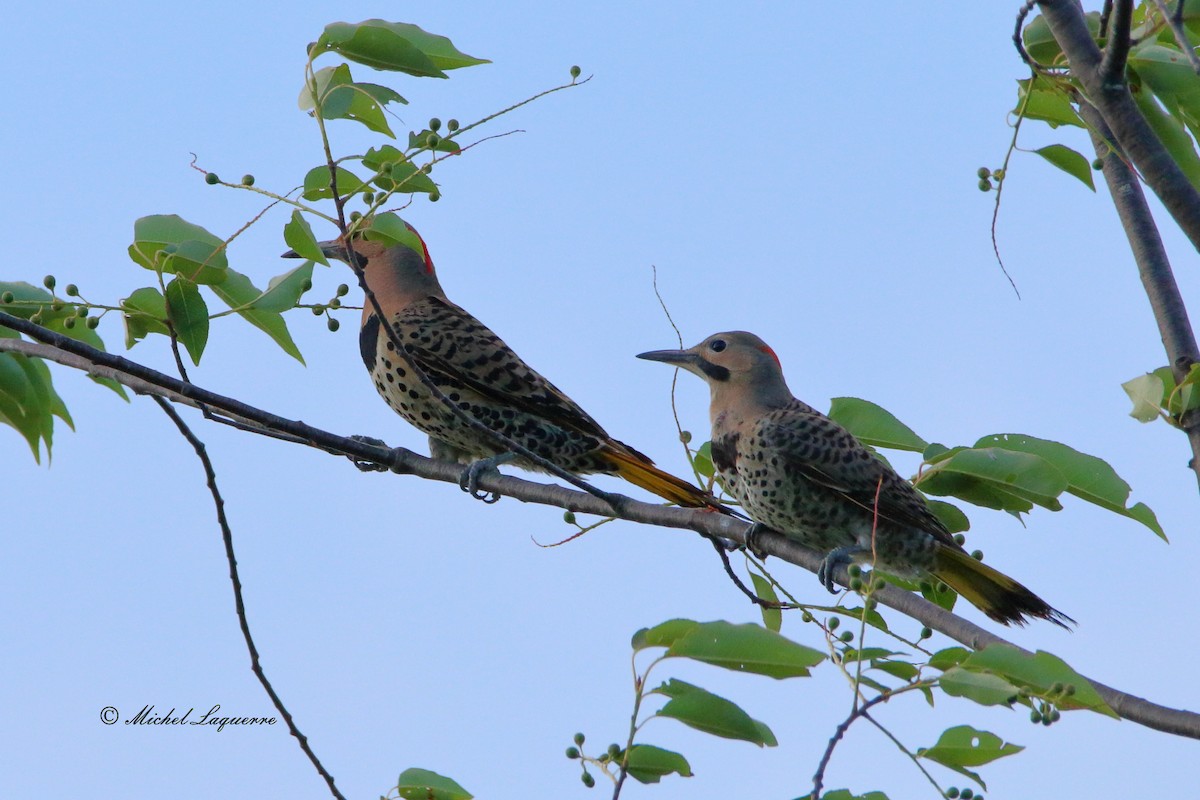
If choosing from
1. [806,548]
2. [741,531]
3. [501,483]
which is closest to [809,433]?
[806,548]

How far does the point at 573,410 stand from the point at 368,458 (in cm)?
150

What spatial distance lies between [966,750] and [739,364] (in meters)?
2.68

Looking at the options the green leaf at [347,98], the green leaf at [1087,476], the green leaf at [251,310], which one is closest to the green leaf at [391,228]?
the green leaf at [347,98]

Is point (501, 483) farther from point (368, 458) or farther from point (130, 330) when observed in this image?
point (130, 330)

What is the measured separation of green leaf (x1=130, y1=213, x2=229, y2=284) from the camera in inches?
108

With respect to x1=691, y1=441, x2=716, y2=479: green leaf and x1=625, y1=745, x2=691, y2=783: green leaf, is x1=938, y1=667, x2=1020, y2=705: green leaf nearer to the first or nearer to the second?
x1=625, y1=745, x2=691, y2=783: green leaf

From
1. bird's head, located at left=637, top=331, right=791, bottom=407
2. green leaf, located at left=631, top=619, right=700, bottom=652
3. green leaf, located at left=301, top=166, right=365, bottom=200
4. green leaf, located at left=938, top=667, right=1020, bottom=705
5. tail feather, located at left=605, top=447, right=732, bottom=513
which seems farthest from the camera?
bird's head, located at left=637, top=331, right=791, bottom=407

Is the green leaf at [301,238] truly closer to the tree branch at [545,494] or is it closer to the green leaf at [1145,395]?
the tree branch at [545,494]

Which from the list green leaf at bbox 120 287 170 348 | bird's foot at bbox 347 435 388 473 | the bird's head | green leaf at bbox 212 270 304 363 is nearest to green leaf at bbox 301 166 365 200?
green leaf at bbox 212 270 304 363

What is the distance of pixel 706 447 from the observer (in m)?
3.64

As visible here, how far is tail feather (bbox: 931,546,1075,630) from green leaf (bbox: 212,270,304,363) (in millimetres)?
2110

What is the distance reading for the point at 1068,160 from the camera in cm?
268

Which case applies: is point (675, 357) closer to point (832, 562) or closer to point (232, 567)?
point (832, 562)

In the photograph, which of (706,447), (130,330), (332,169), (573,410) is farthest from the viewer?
(573,410)
